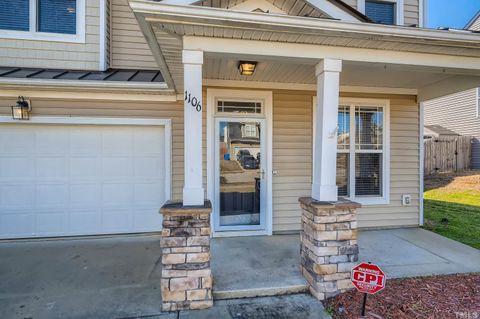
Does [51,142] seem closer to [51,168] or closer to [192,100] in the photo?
[51,168]

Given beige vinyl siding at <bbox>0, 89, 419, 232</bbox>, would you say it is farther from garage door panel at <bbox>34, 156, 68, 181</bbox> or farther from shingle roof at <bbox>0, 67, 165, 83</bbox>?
garage door panel at <bbox>34, 156, 68, 181</bbox>

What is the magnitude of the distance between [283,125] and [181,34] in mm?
2572

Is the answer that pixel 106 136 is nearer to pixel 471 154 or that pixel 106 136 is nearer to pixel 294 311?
pixel 294 311

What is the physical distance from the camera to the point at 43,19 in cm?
509

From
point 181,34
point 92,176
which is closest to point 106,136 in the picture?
point 92,176

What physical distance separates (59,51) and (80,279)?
4180 millimetres

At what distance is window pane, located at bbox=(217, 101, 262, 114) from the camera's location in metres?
4.67

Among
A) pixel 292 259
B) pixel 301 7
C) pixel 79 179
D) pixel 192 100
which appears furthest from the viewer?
pixel 79 179

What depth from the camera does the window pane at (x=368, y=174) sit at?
Result: 5.16 metres

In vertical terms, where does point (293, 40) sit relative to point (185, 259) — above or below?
above

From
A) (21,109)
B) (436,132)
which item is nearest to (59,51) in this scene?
(21,109)

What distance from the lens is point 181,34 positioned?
109 inches

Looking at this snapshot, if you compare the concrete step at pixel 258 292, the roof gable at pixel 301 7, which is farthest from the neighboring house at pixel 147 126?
the concrete step at pixel 258 292

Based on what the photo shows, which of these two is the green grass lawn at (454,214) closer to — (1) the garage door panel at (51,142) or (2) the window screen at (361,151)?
(2) the window screen at (361,151)
